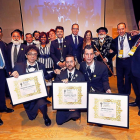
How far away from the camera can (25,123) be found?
2596 millimetres

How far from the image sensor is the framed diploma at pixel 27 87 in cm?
226

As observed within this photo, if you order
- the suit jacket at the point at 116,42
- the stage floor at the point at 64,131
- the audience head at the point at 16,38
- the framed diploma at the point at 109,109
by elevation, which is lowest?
the stage floor at the point at 64,131

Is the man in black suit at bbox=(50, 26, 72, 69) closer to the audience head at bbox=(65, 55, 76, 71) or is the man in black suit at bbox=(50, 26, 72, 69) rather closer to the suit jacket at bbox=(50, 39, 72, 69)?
the suit jacket at bbox=(50, 39, 72, 69)

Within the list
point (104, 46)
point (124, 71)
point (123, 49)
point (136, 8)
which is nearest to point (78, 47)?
point (104, 46)

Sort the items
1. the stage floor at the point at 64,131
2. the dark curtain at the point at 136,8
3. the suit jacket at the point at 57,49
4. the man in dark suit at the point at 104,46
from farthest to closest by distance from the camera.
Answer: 1. the dark curtain at the point at 136,8
2. the suit jacket at the point at 57,49
3. the man in dark suit at the point at 104,46
4. the stage floor at the point at 64,131

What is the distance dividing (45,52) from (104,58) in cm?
142

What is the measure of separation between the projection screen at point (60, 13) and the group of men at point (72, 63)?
255cm

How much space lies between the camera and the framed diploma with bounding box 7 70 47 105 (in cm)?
226

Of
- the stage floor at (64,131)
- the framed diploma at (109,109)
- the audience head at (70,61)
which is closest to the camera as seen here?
the framed diploma at (109,109)

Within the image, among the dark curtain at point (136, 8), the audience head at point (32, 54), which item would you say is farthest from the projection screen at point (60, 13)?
the audience head at point (32, 54)

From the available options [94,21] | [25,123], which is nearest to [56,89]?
[25,123]

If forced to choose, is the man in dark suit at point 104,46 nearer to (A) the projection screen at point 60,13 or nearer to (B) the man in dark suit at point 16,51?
(B) the man in dark suit at point 16,51

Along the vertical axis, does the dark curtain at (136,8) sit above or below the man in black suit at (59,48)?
above

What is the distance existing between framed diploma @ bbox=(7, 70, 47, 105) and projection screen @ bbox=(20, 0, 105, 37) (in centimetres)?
422
